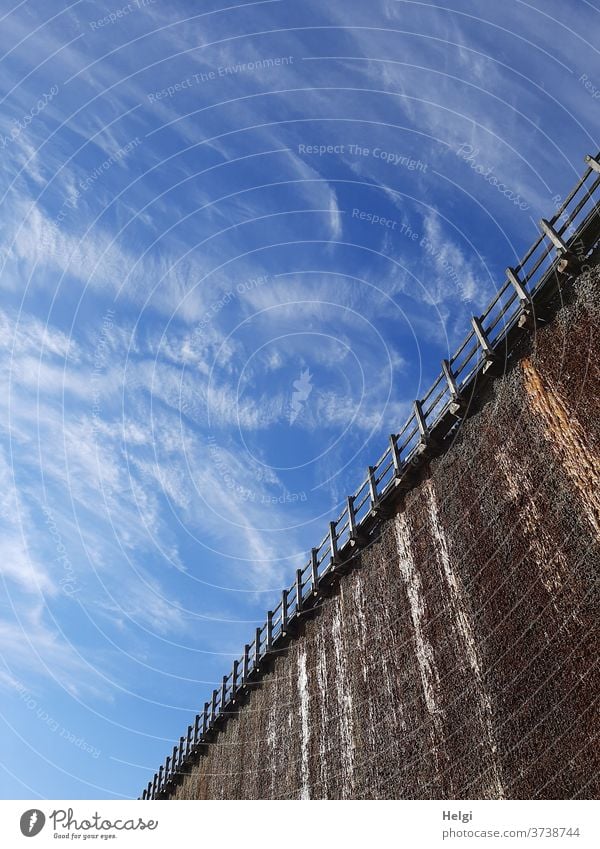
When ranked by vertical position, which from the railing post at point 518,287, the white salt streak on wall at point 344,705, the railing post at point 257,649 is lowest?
the white salt streak on wall at point 344,705

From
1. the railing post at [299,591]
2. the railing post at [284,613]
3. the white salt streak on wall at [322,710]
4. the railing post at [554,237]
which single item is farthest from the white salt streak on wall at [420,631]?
the railing post at [554,237]

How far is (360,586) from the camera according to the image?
44.7ft

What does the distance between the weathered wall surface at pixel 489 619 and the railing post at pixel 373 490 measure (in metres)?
0.54

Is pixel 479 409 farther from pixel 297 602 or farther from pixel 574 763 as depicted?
pixel 297 602

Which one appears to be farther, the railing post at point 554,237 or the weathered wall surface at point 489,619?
the railing post at point 554,237

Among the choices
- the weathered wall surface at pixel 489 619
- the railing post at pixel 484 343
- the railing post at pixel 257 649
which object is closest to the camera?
the weathered wall surface at pixel 489 619

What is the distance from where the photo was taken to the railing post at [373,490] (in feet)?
→ 43.8

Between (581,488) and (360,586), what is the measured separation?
21.5ft

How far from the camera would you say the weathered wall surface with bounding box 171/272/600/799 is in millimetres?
7902

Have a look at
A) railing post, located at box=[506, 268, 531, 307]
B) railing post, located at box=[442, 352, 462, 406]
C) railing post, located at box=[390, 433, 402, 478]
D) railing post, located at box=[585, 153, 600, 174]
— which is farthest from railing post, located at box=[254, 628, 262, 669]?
railing post, located at box=[585, 153, 600, 174]

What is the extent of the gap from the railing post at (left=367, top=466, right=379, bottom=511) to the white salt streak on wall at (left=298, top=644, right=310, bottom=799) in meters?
5.11

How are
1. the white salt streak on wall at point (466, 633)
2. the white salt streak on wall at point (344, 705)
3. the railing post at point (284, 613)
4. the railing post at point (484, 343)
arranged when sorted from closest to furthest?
the white salt streak on wall at point (466, 633) → the railing post at point (484, 343) → the white salt streak on wall at point (344, 705) → the railing post at point (284, 613)

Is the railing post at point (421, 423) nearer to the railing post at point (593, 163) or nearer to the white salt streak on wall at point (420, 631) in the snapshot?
the white salt streak on wall at point (420, 631)

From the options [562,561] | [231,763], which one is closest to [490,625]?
[562,561]
